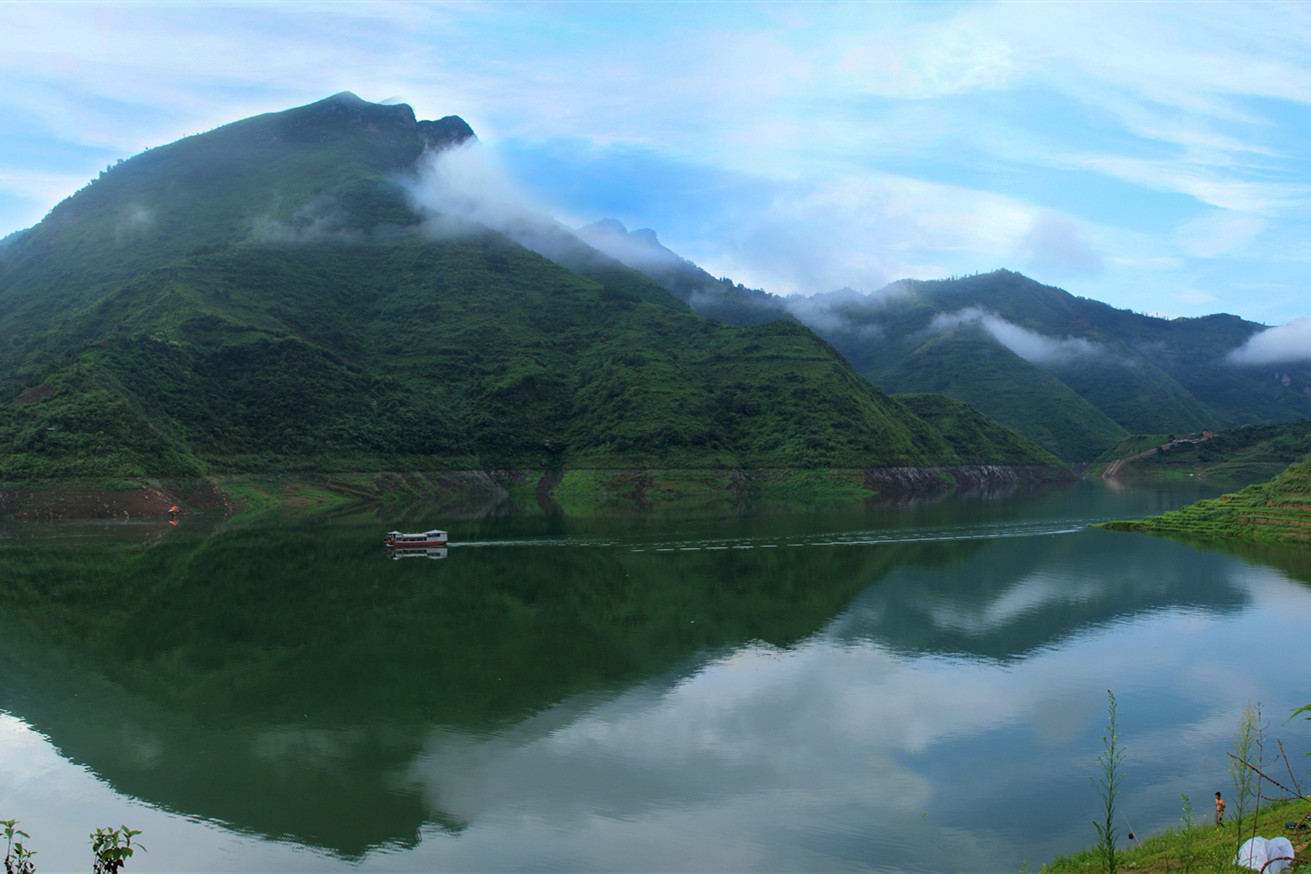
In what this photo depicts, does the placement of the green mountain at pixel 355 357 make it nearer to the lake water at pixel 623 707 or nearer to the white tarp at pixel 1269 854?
the lake water at pixel 623 707

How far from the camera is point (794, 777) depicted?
1644 centimetres

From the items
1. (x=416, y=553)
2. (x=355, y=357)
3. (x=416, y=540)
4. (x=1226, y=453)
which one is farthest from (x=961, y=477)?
(x=416, y=553)

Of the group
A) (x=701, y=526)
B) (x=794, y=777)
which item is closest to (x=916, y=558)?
(x=701, y=526)

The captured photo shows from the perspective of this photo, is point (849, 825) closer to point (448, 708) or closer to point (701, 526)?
point (448, 708)

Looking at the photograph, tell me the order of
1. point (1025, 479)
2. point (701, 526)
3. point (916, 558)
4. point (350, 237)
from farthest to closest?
point (350, 237), point (1025, 479), point (701, 526), point (916, 558)

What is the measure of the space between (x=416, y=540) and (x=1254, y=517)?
189ft

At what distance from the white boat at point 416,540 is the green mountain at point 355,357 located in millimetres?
36971

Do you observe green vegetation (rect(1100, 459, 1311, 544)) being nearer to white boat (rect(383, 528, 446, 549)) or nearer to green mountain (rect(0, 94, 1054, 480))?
green mountain (rect(0, 94, 1054, 480))

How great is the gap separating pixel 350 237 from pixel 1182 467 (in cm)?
16913

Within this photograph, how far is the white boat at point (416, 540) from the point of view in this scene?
50.3 m

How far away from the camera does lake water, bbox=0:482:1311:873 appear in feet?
46.7

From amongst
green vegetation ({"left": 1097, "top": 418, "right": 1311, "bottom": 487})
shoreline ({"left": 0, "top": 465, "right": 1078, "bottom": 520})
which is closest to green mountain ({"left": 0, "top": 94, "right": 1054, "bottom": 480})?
shoreline ({"left": 0, "top": 465, "right": 1078, "bottom": 520})

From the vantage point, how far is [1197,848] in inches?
430

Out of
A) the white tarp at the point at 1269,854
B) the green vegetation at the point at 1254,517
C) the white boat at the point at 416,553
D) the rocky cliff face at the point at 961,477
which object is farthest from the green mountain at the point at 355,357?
the white tarp at the point at 1269,854
